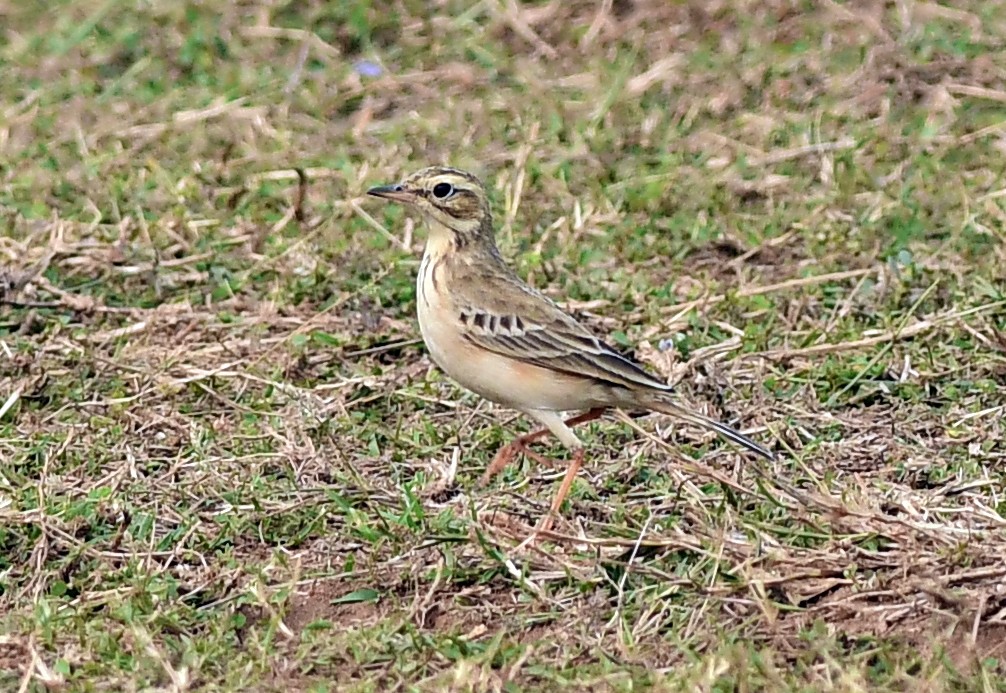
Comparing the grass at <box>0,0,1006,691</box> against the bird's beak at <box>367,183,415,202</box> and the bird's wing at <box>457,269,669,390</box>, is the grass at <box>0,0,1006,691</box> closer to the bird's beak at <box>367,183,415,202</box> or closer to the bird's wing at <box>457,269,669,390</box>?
the bird's wing at <box>457,269,669,390</box>

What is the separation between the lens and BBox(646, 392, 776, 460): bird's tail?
21.1 feet

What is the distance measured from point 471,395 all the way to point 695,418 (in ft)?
4.58

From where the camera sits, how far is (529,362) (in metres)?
6.61

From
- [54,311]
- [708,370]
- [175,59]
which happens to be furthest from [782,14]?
[54,311]

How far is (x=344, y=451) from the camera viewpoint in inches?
280

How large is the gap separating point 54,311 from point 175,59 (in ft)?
11.2

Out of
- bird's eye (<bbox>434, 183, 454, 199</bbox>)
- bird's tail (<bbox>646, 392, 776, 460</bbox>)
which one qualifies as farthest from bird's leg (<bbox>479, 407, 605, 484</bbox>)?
bird's eye (<bbox>434, 183, 454, 199</bbox>)

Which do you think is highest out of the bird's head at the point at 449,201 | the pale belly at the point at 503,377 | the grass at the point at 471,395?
the bird's head at the point at 449,201

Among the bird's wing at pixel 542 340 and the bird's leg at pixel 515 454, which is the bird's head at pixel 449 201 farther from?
the bird's leg at pixel 515 454

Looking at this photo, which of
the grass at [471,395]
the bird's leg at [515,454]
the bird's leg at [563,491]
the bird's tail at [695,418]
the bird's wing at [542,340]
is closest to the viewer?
the grass at [471,395]

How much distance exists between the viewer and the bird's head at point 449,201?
277 inches

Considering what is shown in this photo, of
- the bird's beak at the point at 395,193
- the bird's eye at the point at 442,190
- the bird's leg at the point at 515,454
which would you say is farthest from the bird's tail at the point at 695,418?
the bird's beak at the point at 395,193

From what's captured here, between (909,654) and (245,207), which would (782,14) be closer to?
(245,207)

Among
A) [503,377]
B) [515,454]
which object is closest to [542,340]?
[503,377]
